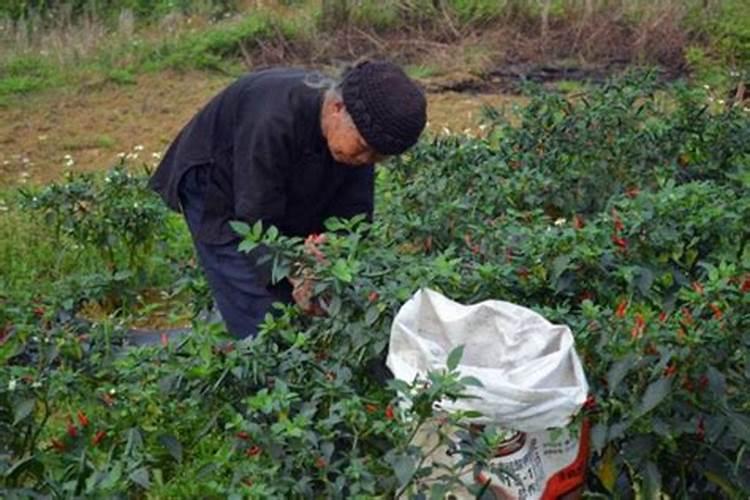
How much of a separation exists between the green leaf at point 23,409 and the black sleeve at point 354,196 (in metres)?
1.24

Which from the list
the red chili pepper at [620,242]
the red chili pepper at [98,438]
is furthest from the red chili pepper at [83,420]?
the red chili pepper at [620,242]

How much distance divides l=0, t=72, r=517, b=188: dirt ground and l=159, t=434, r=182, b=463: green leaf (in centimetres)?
534

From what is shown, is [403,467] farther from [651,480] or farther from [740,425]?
[740,425]

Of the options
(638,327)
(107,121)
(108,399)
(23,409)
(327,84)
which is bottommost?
(107,121)

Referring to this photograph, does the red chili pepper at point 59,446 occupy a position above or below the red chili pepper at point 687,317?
below

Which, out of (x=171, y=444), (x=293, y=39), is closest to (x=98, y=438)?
(x=171, y=444)

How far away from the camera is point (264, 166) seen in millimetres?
3775

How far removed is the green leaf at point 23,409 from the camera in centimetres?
314

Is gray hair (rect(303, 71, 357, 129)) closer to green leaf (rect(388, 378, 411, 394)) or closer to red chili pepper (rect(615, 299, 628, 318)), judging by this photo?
red chili pepper (rect(615, 299, 628, 318))

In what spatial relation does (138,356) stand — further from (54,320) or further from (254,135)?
(254,135)

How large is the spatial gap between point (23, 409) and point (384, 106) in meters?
1.09

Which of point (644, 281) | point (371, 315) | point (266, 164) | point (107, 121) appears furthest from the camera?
point (107, 121)

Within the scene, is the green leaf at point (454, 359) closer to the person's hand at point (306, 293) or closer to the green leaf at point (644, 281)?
the person's hand at point (306, 293)

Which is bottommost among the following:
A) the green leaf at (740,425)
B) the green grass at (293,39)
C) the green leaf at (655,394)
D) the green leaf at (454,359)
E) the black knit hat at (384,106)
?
the green grass at (293,39)
